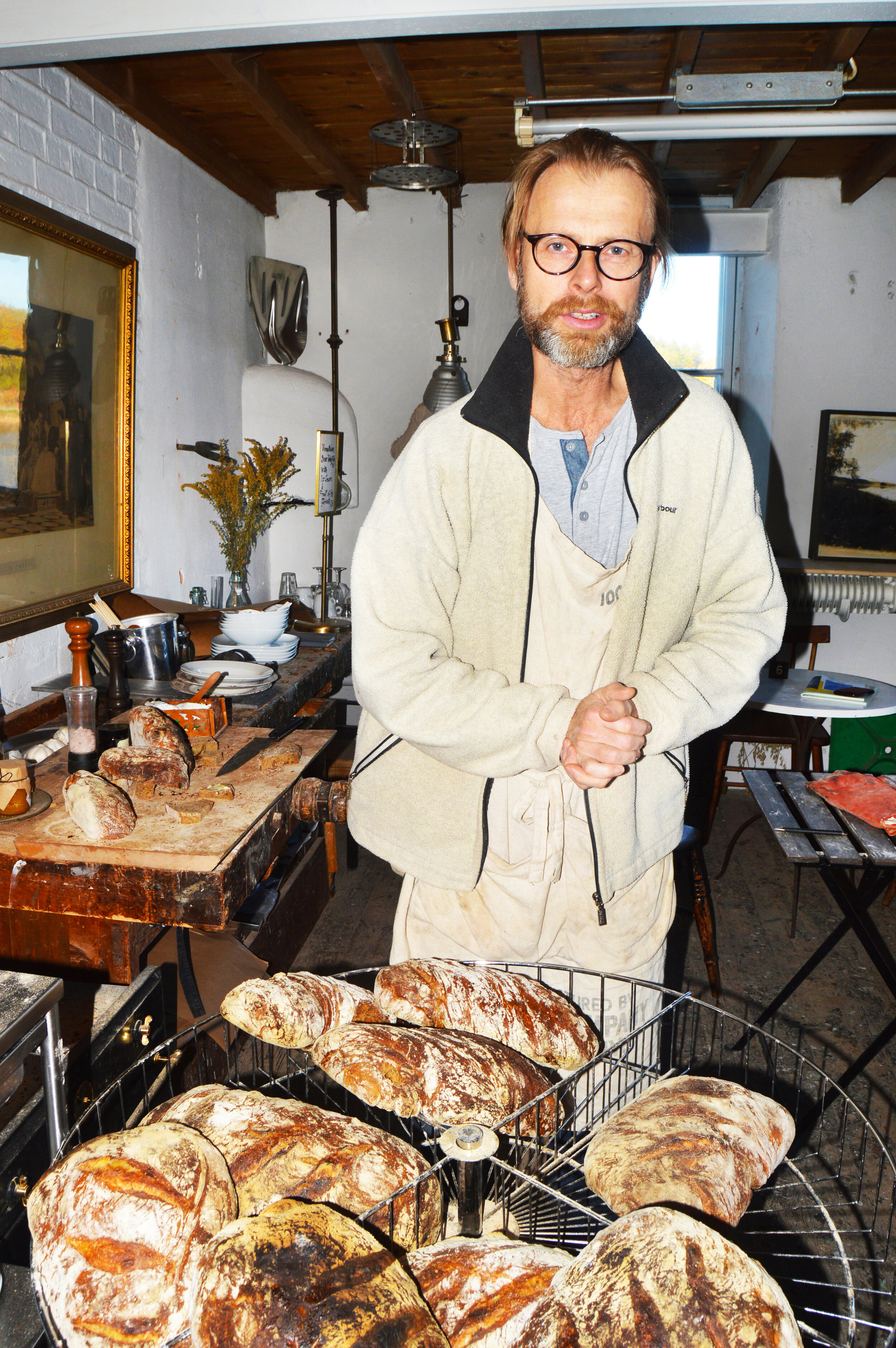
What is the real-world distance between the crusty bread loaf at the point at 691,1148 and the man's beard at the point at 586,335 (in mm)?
927

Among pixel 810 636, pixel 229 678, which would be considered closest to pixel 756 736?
pixel 810 636

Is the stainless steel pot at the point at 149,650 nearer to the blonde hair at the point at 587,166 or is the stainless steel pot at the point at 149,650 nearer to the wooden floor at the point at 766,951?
the wooden floor at the point at 766,951

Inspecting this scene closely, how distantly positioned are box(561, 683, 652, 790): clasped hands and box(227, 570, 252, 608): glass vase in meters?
2.87

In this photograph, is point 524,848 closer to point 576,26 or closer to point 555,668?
point 555,668

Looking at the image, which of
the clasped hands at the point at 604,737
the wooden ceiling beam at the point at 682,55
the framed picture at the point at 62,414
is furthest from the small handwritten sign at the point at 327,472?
the clasped hands at the point at 604,737

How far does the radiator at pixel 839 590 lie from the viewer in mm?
4676

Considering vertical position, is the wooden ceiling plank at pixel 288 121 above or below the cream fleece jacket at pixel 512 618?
above

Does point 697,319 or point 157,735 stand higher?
point 697,319

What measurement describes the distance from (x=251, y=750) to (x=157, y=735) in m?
0.24

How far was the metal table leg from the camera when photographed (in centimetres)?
101

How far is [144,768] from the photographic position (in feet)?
6.13

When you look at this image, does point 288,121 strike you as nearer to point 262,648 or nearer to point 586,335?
point 262,648

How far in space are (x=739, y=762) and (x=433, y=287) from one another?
9.80 ft

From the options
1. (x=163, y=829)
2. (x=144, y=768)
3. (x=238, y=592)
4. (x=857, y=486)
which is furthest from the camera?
(x=857, y=486)
